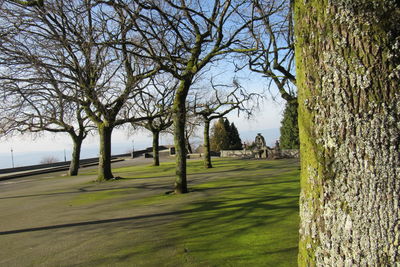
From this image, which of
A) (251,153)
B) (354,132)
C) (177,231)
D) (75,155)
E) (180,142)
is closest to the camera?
(354,132)

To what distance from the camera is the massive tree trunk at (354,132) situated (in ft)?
6.52

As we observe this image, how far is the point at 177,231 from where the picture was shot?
7.22m

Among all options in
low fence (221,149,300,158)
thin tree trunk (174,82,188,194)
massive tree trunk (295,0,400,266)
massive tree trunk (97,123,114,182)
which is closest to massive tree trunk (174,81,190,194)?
thin tree trunk (174,82,188,194)

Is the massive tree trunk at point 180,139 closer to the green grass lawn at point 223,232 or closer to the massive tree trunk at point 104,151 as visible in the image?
the green grass lawn at point 223,232

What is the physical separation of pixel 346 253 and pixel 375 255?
18cm

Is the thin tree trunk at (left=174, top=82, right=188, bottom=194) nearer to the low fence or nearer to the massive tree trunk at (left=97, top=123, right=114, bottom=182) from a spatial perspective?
the massive tree trunk at (left=97, top=123, right=114, bottom=182)

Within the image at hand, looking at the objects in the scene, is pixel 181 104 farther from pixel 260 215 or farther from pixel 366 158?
pixel 366 158

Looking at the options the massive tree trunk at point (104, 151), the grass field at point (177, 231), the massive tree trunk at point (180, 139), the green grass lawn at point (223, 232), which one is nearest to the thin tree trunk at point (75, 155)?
the massive tree trunk at point (104, 151)

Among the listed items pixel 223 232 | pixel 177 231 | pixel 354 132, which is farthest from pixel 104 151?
pixel 354 132

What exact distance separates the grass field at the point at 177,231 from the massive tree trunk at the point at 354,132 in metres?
3.37

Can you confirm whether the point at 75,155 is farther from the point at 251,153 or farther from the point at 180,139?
the point at 251,153

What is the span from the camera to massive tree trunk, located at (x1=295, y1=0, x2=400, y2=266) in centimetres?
199

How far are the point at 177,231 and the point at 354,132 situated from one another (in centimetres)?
585

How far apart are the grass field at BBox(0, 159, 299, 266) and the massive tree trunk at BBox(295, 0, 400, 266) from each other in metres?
3.37
